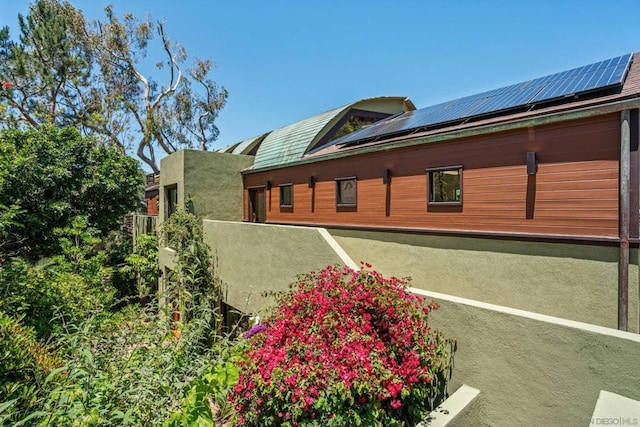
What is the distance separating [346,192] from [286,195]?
2.97m

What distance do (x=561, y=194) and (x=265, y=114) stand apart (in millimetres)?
20542

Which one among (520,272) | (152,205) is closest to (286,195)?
(520,272)

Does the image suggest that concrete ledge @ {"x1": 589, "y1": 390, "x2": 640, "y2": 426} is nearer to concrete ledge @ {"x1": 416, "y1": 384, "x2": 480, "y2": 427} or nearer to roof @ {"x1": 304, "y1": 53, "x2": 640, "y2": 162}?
concrete ledge @ {"x1": 416, "y1": 384, "x2": 480, "y2": 427}

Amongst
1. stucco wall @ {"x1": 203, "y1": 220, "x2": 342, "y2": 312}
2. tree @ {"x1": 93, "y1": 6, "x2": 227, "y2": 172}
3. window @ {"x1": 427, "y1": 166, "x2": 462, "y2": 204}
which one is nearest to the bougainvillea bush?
stucco wall @ {"x1": 203, "y1": 220, "x2": 342, "y2": 312}

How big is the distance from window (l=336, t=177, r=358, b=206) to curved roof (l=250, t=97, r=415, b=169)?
87.3 inches

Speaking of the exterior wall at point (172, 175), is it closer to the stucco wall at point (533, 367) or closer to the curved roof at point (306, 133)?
the curved roof at point (306, 133)

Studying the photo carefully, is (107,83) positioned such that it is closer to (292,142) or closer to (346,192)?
(292,142)

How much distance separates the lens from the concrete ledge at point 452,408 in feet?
11.2

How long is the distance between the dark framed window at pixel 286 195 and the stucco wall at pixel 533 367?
736 centimetres

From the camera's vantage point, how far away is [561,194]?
5.04m

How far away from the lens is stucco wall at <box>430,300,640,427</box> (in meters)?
2.98

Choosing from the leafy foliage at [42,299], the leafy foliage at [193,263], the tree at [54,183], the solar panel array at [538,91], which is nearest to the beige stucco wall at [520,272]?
the solar panel array at [538,91]

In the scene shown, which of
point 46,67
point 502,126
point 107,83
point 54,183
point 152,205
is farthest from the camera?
point 107,83

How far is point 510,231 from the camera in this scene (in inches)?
221
